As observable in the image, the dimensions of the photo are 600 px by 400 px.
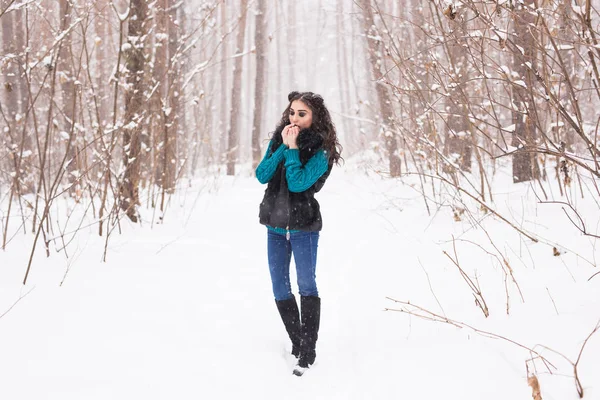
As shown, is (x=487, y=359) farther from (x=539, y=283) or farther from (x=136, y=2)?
(x=136, y=2)

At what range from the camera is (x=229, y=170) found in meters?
14.8

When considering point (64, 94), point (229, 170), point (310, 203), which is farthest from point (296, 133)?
point (229, 170)

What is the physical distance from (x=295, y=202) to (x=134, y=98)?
3.21m

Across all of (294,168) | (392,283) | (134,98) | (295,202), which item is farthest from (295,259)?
(134,98)

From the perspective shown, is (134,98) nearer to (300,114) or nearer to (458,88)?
(300,114)

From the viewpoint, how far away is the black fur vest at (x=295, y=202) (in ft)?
8.13

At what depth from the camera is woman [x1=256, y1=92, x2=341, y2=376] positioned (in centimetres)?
248

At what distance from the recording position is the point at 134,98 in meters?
4.87

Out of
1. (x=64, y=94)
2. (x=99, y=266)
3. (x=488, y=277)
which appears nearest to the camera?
(x=488, y=277)

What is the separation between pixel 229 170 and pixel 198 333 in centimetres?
1233

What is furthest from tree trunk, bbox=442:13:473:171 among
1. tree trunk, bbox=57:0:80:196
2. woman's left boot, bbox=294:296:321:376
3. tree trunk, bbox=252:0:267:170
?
tree trunk, bbox=252:0:267:170

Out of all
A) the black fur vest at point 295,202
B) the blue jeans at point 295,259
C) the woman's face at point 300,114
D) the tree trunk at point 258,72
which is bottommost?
the blue jeans at point 295,259

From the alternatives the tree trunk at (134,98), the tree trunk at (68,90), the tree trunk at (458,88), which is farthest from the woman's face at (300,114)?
the tree trunk at (134,98)

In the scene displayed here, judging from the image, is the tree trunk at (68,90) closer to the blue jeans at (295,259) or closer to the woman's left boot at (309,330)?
the blue jeans at (295,259)
